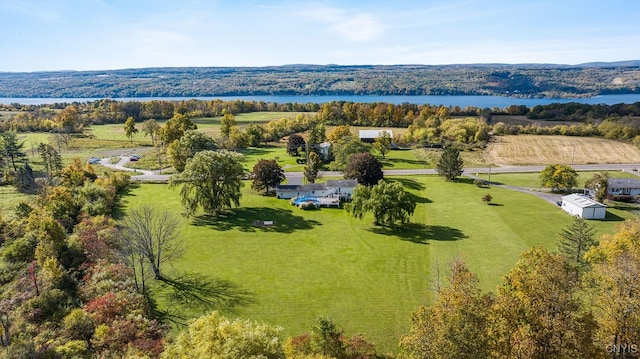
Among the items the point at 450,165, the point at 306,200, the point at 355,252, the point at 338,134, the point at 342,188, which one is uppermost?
the point at 338,134

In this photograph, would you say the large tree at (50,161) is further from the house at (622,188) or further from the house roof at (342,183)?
the house at (622,188)

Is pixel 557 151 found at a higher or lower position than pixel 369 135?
lower

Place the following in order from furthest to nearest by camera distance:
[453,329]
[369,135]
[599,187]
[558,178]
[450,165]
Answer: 1. [369,135]
2. [450,165]
3. [558,178]
4. [599,187]
5. [453,329]

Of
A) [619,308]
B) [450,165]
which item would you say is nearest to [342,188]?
[450,165]

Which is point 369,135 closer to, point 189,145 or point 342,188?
point 189,145

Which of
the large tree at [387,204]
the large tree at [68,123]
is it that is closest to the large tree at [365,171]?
the large tree at [387,204]

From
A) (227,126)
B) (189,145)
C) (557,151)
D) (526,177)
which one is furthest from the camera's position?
(227,126)

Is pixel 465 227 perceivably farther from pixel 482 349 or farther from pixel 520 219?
pixel 482 349

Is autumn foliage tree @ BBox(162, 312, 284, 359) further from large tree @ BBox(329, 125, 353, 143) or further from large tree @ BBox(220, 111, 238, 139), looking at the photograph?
large tree @ BBox(220, 111, 238, 139)
